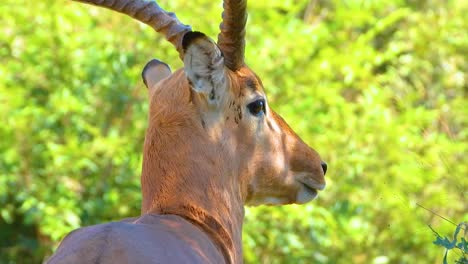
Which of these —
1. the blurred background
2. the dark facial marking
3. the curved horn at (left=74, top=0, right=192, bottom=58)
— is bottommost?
the blurred background

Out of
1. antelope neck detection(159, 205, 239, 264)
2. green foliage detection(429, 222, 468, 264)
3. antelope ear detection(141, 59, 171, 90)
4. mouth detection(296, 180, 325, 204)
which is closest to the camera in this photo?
green foliage detection(429, 222, 468, 264)

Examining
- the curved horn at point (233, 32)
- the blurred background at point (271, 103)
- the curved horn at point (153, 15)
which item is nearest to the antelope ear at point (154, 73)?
the curved horn at point (153, 15)

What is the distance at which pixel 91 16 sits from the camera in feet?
35.1

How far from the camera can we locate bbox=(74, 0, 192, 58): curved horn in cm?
588

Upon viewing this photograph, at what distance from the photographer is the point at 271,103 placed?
10.6 meters

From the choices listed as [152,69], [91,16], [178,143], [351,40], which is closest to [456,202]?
[351,40]

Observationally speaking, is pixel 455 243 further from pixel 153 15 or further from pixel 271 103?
pixel 271 103

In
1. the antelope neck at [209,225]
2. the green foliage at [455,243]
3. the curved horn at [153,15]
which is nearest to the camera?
the green foliage at [455,243]

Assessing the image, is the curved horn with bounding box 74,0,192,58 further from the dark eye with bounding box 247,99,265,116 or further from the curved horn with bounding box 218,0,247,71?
the dark eye with bounding box 247,99,265,116

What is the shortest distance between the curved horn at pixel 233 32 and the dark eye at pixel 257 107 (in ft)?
0.61

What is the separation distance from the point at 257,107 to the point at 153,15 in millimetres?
730

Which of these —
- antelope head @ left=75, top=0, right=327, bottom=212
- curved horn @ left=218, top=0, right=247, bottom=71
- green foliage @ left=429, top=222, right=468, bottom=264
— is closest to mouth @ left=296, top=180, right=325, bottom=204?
antelope head @ left=75, top=0, right=327, bottom=212

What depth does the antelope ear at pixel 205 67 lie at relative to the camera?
5.22 meters

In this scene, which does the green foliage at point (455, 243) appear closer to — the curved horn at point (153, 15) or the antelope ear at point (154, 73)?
the curved horn at point (153, 15)
